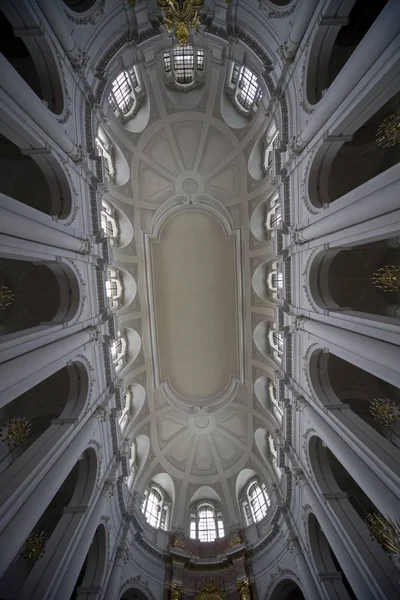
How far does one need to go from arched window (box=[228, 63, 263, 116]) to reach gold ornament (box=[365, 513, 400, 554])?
1722 centimetres

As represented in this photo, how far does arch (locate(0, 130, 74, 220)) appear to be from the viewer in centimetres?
1099

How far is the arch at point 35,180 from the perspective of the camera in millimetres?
10992

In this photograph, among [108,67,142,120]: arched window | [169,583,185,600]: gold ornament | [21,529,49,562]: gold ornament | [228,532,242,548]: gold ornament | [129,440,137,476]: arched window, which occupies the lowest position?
[169,583,185,600]: gold ornament

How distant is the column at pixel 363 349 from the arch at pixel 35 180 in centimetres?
990

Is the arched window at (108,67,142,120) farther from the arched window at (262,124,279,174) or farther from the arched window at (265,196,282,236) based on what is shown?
the arched window at (265,196,282,236)

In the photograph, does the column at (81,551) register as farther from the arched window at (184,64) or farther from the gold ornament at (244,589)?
the arched window at (184,64)

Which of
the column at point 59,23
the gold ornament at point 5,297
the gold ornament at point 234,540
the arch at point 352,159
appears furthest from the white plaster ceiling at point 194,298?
the gold ornament at point 5,297

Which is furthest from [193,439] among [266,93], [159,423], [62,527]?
[266,93]

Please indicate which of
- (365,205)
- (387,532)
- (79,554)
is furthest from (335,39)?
(79,554)

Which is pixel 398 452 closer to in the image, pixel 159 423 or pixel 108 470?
pixel 108 470

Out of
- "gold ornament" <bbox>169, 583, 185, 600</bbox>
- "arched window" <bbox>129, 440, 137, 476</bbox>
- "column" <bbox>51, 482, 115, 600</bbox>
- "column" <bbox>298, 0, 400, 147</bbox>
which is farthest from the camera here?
"arched window" <bbox>129, 440, 137, 476</bbox>

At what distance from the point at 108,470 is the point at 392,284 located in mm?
13901

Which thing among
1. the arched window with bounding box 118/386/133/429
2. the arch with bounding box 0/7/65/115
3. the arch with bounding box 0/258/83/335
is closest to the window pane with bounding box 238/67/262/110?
the arch with bounding box 0/7/65/115

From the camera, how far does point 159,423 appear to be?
817 inches
